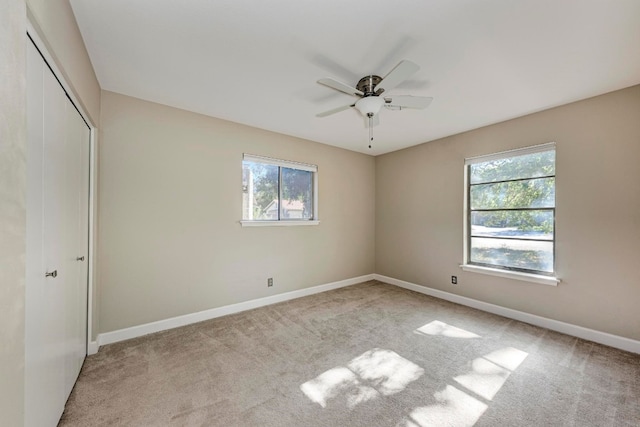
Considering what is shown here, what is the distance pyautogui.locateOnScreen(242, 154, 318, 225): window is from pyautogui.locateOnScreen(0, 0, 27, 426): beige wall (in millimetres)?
2486

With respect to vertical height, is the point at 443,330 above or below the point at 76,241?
below

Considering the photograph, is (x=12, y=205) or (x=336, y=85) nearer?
(x=12, y=205)

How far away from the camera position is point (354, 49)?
6.21ft

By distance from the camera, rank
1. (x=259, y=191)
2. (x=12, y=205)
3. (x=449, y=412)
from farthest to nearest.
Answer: (x=259, y=191), (x=449, y=412), (x=12, y=205)

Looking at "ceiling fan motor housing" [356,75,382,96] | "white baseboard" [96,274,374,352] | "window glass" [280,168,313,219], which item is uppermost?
"ceiling fan motor housing" [356,75,382,96]

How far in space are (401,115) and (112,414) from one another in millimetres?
3671

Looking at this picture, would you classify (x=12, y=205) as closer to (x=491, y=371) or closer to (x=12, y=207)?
(x=12, y=207)

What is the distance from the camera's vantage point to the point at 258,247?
11.7 ft

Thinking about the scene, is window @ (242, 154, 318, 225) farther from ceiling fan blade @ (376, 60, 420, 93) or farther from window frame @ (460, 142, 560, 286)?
window frame @ (460, 142, 560, 286)

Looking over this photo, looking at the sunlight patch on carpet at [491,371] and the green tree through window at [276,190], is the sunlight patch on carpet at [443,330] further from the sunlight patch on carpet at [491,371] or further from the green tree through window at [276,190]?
the green tree through window at [276,190]

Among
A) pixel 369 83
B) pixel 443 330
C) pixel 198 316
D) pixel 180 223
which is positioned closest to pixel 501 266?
pixel 443 330

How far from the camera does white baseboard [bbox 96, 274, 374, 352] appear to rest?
255cm

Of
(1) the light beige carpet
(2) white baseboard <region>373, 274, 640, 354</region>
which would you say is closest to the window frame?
(2) white baseboard <region>373, 274, 640, 354</region>

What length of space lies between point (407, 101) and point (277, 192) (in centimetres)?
221
